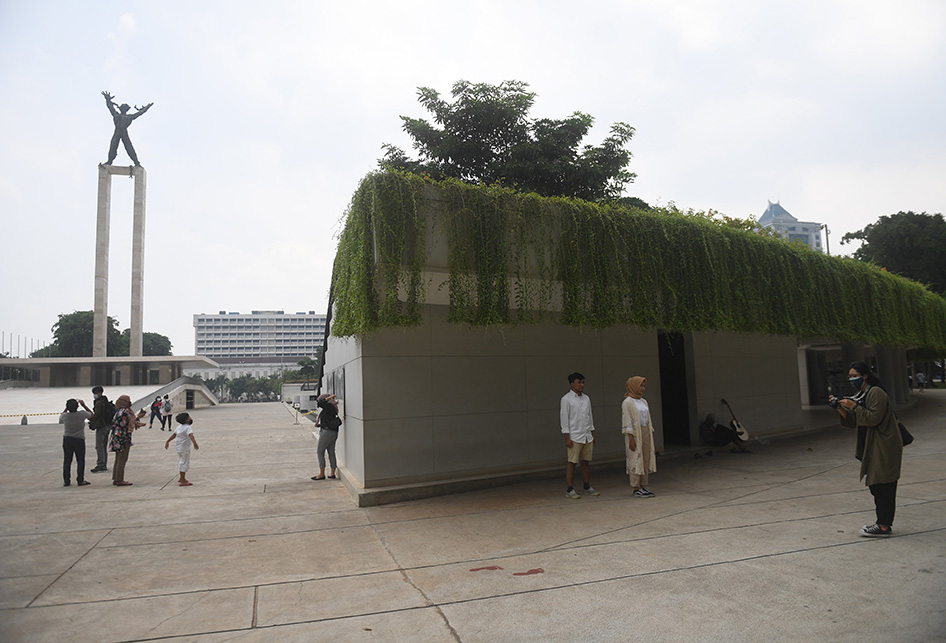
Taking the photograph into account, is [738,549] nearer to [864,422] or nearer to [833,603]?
[833,603]

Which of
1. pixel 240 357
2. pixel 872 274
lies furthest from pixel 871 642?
pixel 240 357

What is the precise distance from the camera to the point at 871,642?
3365 mm

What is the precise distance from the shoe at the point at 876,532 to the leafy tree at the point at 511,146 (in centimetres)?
2060

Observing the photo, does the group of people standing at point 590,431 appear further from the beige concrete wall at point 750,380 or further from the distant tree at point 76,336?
the distant tree at point 76,336

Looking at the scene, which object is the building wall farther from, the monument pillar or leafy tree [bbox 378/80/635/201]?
the monument pillar

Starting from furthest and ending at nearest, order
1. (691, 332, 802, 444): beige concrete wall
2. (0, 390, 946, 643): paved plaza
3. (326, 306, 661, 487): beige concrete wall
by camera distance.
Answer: (691, 332, 802, 444): beige concrete wall < (326, 306, 661, 487): beige concrete wall < (0, 390, 946, 643): paved plaza

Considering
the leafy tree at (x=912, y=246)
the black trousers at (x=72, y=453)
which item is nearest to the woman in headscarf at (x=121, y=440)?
the black trousers at (x=72, y=453)

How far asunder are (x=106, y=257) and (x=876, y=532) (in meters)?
58.7

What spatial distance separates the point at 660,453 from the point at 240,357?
621 ft

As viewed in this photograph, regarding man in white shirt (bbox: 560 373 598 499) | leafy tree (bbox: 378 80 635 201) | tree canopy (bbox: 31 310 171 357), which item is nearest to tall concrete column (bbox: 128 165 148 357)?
tree canopy (bbox: 31 310 171 357)

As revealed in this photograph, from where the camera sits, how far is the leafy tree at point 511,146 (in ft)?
81.6

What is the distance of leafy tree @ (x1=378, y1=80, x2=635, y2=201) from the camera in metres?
24.9

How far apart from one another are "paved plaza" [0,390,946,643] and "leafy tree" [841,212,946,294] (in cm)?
3728

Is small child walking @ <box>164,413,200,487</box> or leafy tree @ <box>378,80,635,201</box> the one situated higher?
leafy tree @ <box>378,80,635,201</box>
